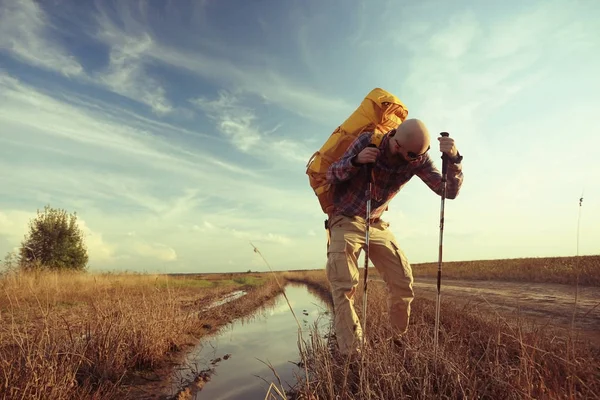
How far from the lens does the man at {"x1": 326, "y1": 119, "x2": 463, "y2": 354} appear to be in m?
3.56

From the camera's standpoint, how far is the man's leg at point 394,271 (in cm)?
414

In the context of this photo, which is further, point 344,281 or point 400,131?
point 344,281

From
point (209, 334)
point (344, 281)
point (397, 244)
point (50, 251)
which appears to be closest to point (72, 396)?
point (344, 281)

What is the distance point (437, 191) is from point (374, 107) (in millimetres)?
1129

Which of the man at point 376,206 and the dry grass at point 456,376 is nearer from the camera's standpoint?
the dry grass at point 456,376

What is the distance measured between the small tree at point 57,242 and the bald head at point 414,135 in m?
32.3

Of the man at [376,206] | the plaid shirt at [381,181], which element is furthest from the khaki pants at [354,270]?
the plaid shirt at [381,181]

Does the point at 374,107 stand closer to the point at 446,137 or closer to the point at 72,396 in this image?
the point at 446,137

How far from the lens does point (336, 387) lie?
3.14 m

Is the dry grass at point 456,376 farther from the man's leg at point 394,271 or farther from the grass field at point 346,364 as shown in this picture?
the man's leg at point 394,271

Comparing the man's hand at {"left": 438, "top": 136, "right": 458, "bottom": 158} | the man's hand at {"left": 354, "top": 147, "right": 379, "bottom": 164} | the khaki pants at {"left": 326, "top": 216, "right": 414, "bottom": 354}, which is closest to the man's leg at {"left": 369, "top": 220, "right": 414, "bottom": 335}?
the khaki pants at {"left": 326, "top": 216, "right": 414, "bottom": 354}

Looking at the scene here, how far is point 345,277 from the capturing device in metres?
3.81

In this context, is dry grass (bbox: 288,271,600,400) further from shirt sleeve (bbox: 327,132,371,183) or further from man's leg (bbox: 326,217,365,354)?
shirt sleeve (bbox: 327,132,371,183)

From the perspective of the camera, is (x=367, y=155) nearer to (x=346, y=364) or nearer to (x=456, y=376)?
(x=346, y=364)
